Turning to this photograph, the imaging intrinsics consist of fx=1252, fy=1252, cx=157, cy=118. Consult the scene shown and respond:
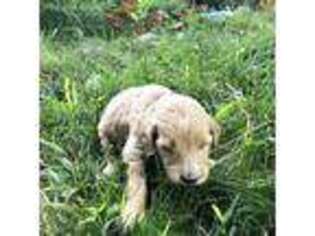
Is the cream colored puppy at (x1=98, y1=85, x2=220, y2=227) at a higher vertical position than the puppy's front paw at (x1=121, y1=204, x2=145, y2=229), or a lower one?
higher

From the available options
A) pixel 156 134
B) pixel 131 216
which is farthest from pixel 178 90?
pixel 131 216

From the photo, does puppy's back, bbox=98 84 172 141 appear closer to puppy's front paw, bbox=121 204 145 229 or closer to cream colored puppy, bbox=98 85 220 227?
cream colored puppy, bbox=98 85 220 227

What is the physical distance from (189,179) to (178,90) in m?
0.15

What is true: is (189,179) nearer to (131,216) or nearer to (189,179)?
(189,179)

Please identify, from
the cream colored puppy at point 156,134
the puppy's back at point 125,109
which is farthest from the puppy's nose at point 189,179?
the puppy's back at point 125,109

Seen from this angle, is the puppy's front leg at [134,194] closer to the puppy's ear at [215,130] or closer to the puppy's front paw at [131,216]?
the puppy's front paw at [131,216]

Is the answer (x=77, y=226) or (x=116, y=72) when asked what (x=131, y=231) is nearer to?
(x=77, y=226)

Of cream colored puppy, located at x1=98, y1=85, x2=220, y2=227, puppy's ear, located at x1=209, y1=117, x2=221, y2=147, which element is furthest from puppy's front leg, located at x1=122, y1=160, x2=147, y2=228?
puppy's ear, located at x1=209, y1=117, x2=221, y2=147

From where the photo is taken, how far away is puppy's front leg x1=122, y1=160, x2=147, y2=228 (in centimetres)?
193

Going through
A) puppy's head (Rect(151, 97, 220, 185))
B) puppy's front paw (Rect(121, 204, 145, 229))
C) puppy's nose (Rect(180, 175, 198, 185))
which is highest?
puppy's head (Rect(151, 97, 220, 185))

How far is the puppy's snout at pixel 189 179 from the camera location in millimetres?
1912

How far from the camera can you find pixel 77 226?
1931 mm

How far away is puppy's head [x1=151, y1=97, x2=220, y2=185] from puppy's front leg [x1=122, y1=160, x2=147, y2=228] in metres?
0.04

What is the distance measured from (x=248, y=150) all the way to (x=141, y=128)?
0.17 meters
